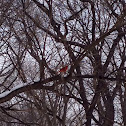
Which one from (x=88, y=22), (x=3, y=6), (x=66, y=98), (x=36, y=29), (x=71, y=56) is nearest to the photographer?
(x=66, y=98)

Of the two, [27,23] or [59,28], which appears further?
[59,28]

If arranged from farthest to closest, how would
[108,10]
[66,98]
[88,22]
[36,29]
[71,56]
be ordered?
[88,22] → [108,10] → [36,29] → [71,56] → [66,98]

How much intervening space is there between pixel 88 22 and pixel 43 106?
11.9ft

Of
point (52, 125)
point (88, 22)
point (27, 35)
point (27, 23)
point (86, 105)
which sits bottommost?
point (52, 125)

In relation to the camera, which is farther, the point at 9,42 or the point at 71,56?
the point at 9,42

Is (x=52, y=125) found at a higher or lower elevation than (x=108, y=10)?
lower

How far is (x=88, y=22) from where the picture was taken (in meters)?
7.33

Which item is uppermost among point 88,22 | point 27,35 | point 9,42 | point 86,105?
point 88,22

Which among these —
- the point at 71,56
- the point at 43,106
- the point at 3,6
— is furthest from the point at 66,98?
the point at 3,6

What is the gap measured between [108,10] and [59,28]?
1480 millimetres

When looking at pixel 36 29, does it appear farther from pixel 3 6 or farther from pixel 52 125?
pixel 52 125

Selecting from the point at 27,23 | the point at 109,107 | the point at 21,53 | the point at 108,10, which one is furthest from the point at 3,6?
the point at 109,107

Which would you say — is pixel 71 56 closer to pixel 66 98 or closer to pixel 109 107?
pixel 66 98

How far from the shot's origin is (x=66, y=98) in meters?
4.73
